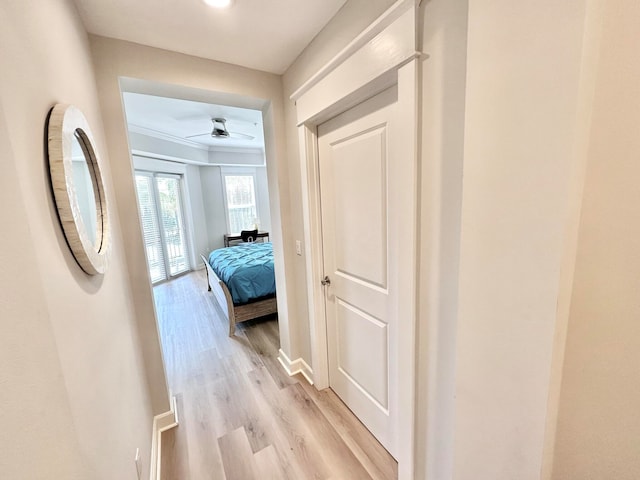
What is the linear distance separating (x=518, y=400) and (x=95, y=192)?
1658 mm

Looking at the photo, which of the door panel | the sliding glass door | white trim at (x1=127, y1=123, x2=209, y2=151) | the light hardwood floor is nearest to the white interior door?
the door panel

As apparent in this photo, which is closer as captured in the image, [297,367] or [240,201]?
[297,367]

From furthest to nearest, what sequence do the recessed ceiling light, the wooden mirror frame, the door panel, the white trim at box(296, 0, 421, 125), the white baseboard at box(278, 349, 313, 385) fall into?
the white baseboard at box(278, 349, 313, 385)
the door panel
the recessed ceiling light
the white trim at box(296, 0, 421, 125)
the wooden mirror frame

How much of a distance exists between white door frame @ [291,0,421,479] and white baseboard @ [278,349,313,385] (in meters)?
0.98

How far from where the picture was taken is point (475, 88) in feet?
2.40

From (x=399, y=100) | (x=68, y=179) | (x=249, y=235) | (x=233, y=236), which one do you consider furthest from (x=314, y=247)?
(x=233, y=236)

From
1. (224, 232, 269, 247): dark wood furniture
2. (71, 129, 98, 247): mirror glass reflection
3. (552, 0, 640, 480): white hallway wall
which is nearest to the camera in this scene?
(552, 0, 640, 480): white hallway wall

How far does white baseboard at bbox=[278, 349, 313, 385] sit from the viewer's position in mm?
2127

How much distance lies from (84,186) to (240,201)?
5671 millimetres

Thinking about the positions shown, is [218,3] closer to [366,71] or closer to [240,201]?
[366,71]

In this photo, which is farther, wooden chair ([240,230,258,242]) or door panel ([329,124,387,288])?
wooden chair ([240,230,258,242])

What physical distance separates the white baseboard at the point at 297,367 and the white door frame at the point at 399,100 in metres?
0.98

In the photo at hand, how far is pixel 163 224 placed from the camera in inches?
194

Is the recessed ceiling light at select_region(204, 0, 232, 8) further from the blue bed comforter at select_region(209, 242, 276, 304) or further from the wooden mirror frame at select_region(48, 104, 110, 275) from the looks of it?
the blue bed comforter at select_region(209, 242, 276, 304)
